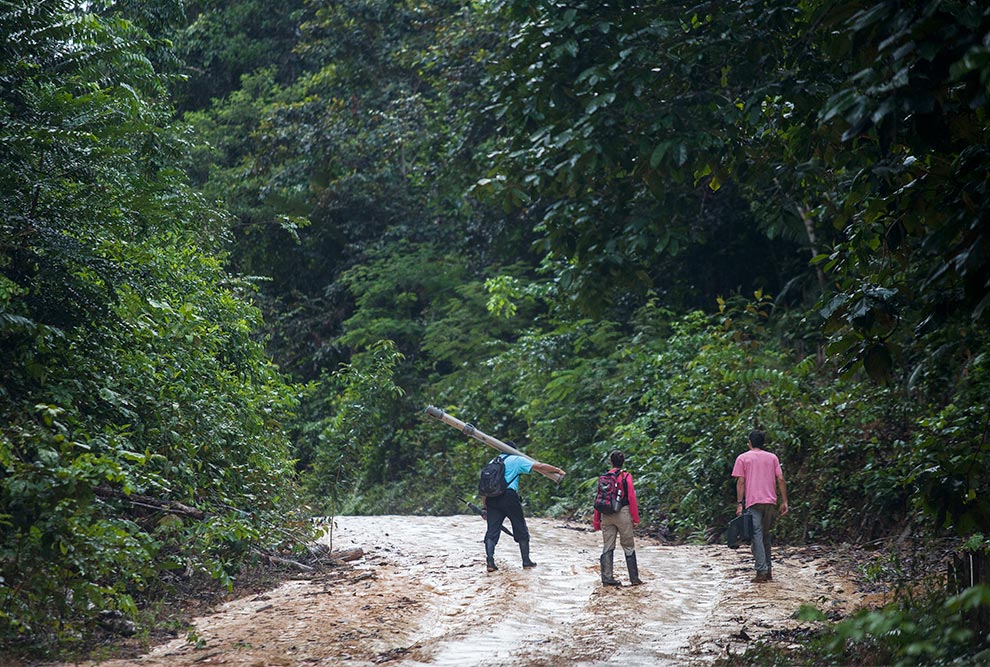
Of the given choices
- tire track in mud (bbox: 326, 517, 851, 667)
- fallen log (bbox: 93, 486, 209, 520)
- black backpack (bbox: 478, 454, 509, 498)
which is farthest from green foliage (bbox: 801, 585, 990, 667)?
fallen log (bbox: 93, 486, 209, 520)

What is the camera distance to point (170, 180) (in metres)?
13.9

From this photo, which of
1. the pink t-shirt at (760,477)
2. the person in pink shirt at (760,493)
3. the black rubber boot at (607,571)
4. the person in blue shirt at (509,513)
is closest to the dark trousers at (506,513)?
the person in blue shirt at (509,513)

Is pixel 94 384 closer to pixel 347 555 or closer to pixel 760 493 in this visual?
pixel 347 555

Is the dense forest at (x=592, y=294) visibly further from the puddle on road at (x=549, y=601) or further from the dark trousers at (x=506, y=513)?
the dark trousers at (x=506, y=513)

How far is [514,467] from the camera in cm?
1318

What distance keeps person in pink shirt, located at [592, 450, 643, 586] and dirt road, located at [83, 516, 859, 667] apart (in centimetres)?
22

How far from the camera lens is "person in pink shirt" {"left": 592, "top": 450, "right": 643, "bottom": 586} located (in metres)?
11.5

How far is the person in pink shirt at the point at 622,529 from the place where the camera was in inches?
452

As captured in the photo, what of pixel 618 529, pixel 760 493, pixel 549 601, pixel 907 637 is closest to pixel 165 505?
pixel 549 601

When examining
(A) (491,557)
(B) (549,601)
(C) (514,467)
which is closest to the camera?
(B) (549,601)

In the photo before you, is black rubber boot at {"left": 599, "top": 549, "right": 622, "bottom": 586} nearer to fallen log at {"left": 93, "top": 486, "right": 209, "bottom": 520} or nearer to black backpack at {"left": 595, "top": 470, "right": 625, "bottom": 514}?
black backpack at {"left": 595, "top": 470, "right": 625, "bottom": 514}

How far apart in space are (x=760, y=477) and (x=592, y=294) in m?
2.76

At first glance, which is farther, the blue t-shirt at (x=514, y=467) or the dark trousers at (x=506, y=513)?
the blue t-shirt at (x=514, y=467)

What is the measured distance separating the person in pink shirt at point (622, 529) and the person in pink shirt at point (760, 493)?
123cm
